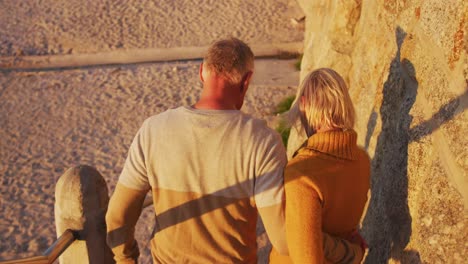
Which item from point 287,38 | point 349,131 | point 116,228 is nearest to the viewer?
point 349,131

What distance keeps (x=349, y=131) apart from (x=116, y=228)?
1.06m

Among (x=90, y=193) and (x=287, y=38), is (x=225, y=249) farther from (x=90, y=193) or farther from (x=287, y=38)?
(x=287, y=38)

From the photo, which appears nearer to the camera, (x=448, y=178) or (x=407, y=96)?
(x=448, y=178)

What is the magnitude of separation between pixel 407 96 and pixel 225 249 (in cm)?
105

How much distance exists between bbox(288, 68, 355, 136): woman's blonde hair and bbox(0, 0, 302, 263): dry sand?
3.29 m

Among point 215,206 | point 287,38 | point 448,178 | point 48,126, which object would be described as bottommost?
point 48,126

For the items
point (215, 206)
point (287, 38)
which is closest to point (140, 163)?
point (215, 206)

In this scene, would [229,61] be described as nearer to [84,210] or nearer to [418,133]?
[418,133]

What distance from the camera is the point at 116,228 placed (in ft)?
8.16

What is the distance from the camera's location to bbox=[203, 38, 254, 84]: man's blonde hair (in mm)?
2139

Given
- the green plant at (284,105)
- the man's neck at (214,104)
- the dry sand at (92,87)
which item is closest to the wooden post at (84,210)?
the man's neck at (214,104)

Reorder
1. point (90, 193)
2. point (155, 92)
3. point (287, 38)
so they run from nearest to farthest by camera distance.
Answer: point (90, 193), point (155, 92), point (287, 38)

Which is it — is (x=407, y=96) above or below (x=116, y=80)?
above

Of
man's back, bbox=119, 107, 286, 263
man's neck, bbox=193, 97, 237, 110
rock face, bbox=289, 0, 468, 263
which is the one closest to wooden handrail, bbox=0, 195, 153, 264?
man's back, bbox=119, 107, 286, 263
